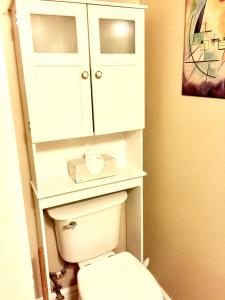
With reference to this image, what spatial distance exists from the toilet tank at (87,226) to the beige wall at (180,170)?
308 millimetres

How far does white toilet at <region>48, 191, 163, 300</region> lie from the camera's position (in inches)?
51.2

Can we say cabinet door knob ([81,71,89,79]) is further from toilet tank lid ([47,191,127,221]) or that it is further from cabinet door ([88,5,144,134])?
toilet tank lid ([47,191,127,221])

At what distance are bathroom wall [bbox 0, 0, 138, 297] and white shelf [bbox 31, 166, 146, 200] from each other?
0.45ft

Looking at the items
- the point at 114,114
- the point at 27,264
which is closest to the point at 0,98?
the point at 27,264

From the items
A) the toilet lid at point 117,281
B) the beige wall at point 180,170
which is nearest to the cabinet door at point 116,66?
the beige wall at point 180,170

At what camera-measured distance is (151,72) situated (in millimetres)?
1586

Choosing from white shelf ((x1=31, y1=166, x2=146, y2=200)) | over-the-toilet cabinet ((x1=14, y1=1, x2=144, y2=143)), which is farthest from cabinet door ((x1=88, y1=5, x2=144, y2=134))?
white shelf ((x1=31, y1=166, x2=146, y2=200))

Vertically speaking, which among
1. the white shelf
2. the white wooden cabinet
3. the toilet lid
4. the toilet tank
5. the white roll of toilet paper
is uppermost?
the white wooden cabinet

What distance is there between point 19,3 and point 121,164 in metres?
1.08

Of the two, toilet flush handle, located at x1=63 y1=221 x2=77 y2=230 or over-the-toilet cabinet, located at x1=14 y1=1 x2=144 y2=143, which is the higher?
over-the-toilet cabinet, located at x1=14 y1=1 x2=144 y2=143

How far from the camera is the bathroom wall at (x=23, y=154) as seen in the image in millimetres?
1293

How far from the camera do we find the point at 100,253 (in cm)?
164

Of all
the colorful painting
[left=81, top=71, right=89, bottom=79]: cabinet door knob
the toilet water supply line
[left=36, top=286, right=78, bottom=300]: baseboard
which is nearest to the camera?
the colorful painting

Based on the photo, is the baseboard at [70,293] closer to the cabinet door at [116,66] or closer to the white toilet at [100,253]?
the white toilet at [100,253]
